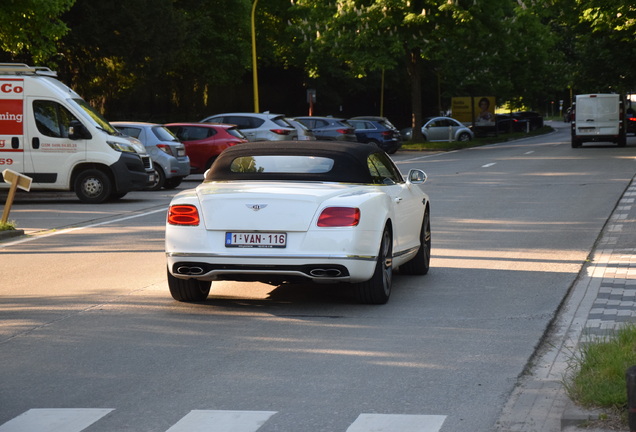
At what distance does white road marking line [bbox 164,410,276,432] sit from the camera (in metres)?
5.93

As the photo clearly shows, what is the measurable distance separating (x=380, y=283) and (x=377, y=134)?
3805 centimetres

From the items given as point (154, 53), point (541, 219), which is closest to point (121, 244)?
point (541, 219)

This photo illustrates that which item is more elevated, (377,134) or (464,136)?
(377,134)

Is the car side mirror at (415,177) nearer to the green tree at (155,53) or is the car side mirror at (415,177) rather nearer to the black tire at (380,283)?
the black tire at (380,283)

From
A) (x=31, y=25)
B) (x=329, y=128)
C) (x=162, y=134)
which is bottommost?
(x=329, y=128)

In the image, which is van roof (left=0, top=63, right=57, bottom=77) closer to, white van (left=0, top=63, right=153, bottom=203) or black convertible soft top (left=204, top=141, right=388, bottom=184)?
white van (left=0, top=63, right=153, bottom=203)

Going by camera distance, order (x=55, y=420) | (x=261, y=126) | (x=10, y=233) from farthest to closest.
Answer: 1. (x=261, y=126)
2. (x=10, y=233)
3. (x=55, y=420)

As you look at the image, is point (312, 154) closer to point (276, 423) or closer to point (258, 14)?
point (276, 423)

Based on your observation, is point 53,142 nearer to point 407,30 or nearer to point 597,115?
point 597,115

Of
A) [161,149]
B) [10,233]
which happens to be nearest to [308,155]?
[10,233]

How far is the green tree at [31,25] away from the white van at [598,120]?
23.5m

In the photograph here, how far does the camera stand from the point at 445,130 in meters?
60.4

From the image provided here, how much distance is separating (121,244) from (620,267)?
646 cm

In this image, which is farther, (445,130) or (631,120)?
(445,130)
